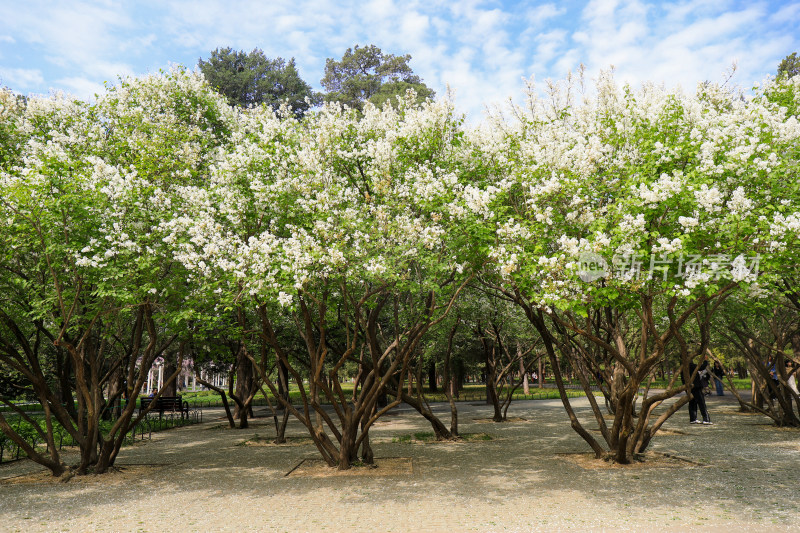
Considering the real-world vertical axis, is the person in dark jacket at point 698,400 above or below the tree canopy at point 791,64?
below

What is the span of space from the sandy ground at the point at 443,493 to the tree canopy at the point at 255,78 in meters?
24.0

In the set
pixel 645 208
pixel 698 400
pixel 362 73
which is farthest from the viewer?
pixel 362 73

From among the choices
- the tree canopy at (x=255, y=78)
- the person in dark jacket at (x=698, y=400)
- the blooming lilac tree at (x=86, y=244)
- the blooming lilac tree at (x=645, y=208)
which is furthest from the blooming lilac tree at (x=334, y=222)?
the tree canopy at (x=255, y=78)

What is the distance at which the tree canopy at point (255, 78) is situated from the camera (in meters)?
32.1

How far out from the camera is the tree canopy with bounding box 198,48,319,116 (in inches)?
1265

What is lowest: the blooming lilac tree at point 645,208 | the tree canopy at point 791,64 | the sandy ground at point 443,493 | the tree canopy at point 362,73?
the sandy ground at point 443,493

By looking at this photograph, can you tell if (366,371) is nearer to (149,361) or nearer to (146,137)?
(149,361)

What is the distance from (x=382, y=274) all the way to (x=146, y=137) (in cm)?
756

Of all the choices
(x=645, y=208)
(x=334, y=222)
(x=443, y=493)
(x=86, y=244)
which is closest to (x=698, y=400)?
A: (x=645, y=208)

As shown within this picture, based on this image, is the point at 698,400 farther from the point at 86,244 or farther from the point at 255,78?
the point at 255,78

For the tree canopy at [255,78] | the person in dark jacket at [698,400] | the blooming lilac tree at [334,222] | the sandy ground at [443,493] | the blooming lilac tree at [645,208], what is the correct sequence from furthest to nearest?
the tree canopy at [255,78]
the person in dark jacket at [698,400]
the blooming lilac tree at [334,222]
the blooming lilac tree at [645,208]
the sandy ground at [443,493]

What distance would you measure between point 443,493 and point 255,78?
30227mm

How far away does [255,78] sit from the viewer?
33.1 metres

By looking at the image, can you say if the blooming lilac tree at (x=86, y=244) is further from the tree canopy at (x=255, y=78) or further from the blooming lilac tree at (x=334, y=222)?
the tree canopy at (x=255, y=78)
